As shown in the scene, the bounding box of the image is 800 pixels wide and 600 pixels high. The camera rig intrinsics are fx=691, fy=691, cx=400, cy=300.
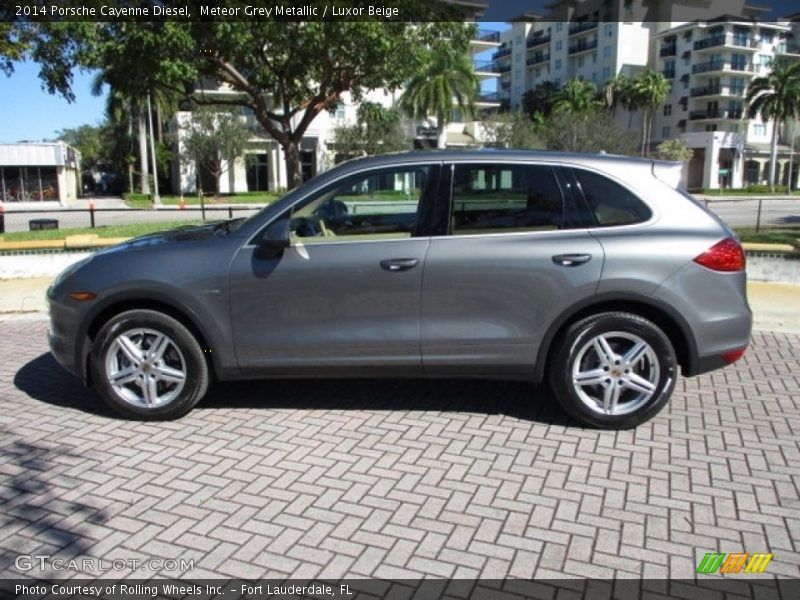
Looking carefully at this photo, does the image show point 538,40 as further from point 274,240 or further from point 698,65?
point 274,240

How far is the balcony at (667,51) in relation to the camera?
82.5m

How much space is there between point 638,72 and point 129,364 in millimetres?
89103

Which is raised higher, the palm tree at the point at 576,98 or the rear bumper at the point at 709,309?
the palm tree at the point at 576,98

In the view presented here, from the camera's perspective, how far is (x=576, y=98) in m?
77.6

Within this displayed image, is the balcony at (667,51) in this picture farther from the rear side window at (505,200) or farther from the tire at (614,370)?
the tire at (614,370)

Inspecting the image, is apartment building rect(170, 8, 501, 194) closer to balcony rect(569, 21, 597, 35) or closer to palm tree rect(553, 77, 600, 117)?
palm tree rect(553, 77, 600, 117)

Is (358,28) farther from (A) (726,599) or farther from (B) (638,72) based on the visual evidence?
(B) (638,72)

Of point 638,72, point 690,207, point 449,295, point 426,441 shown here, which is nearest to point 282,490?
point 426,441

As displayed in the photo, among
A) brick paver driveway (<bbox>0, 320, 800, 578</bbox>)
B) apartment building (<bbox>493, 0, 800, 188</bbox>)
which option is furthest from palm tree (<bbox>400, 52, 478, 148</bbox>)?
brick paver driveway (<bbox>0, 320, 800, 578</bbox>)

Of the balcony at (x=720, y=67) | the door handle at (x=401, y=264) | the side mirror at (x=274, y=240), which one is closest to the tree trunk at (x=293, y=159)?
the side mirror at (x=274, y=240)

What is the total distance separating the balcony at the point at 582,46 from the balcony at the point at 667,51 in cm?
792

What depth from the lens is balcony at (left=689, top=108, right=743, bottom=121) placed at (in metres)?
77.0

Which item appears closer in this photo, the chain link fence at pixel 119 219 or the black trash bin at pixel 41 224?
the chain link fence at pixel 119 219

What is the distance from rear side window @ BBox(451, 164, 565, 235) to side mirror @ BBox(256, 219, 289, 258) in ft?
3.53
